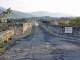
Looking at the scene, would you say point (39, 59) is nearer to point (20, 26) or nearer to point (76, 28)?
point (76, 28)

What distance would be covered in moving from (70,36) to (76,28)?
4.72ft

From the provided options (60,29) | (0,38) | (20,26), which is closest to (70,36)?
(60,29)

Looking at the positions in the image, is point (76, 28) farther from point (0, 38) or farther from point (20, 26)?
point (0, 38)

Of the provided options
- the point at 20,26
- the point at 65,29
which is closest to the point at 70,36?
the point at 65,29

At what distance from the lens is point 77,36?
78.6 ft

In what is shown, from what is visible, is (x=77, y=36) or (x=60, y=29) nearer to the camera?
(x=77, y=36)

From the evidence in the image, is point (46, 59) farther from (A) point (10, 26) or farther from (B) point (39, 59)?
(A) point (10, 26)

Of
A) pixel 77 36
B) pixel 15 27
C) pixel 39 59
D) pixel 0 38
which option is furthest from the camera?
pixel 15 27

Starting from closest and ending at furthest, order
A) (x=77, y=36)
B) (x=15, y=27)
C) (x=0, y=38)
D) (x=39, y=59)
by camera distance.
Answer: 1. (x=39, y=59)
2. (x=0, y=38)
3. (x=77, y=36)
4. (x=15, y=27)

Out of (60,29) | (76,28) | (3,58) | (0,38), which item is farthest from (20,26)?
(3,58)

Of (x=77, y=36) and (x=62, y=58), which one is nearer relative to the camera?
(x=62, y=58)

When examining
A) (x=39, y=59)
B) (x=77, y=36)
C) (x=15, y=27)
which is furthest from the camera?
(x=15, y=27)

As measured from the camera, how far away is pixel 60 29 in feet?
90.9

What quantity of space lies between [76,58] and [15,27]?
16319mm
